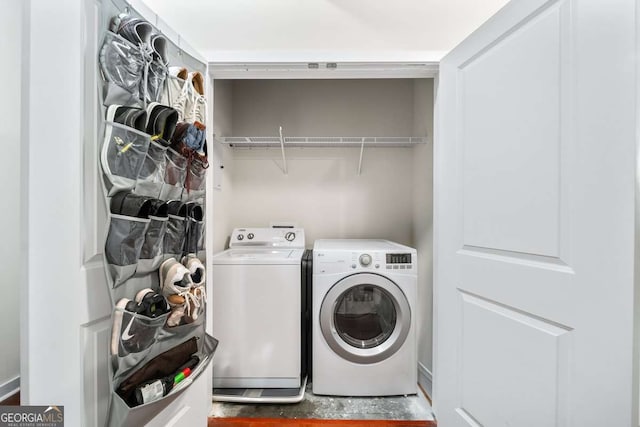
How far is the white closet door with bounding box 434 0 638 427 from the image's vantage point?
725 millimetres

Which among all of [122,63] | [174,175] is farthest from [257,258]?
[122,63]

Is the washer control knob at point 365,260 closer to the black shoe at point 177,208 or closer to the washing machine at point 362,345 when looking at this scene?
the washing machine at point 362,345

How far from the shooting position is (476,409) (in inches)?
44.9

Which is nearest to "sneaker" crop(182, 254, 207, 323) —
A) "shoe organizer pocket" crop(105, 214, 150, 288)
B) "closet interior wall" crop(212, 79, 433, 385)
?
"shoe organizer pocket" crop(105, 214, 150, 288)

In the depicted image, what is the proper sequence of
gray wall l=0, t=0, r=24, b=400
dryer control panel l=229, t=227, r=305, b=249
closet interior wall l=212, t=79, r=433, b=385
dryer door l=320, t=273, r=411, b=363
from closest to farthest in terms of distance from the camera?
gray wall l=0, t=0, r=24, b=400 < dryer door l=320, t=273, r=411, b=363 < dryer control panel l=229, t=227, r=305, b=249 < closet interior wall l=212, t=79, r=433, b=385

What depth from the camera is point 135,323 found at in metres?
0.82

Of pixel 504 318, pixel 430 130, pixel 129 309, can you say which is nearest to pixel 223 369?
pixel 129 309

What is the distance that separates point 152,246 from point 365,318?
1.42 m

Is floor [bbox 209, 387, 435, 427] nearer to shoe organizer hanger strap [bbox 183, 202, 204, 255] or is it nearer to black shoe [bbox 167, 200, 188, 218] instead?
shoe organizer hanger strap [bbox 183, 202, 204, 255]

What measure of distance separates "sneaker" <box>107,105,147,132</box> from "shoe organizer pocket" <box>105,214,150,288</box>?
267 millimetres

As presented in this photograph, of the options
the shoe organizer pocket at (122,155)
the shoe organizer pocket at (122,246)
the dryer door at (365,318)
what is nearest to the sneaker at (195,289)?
the shoe organizer pocket at (122,246)

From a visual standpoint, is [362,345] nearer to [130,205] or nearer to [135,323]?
[135,323]

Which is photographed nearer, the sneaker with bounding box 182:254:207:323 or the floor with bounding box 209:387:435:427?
the sneaker with bounding box 182:254:207:323

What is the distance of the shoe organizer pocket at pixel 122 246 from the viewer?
31.2 inches
